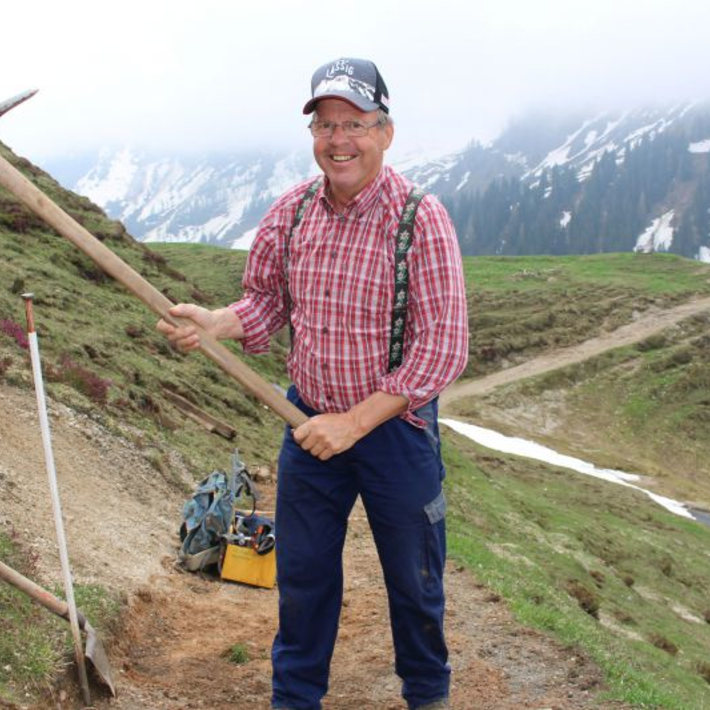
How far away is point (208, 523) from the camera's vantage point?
10.4 metres

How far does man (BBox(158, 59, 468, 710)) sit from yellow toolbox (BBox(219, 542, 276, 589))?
200 inches

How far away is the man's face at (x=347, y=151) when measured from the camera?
14.0 feet

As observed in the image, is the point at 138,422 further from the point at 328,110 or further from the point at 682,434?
the point at 682,434

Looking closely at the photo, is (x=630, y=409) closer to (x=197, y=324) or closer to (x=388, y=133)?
(x=388, y=133)

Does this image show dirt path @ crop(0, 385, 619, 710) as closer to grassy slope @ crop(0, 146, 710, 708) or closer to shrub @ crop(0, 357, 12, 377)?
grassy slope @ crop(0, 146, 710, 708)

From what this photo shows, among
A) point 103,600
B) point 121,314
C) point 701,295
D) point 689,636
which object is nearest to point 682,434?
point 701,295

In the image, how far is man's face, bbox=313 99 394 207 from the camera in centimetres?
426

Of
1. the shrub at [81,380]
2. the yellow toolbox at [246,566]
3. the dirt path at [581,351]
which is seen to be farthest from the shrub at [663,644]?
the dirt path at [581,351]

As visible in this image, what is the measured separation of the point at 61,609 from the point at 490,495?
20252 millimetres

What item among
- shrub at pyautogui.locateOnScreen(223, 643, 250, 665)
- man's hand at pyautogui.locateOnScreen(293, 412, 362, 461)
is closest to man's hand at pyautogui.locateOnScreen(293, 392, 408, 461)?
man's hand at pyautogui.locateOnScreen(293, 412, 362, 461)

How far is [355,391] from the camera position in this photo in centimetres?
446

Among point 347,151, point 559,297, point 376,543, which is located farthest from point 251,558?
point 559,297

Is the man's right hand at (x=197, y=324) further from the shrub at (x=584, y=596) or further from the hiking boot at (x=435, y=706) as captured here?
the shrub at (x=584, y=596)

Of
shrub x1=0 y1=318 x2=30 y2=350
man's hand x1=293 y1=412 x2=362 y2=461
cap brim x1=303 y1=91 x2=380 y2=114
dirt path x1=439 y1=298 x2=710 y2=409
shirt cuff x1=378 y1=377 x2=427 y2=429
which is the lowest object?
dirt path x1=439 y1=298 x2=710 y2=409
